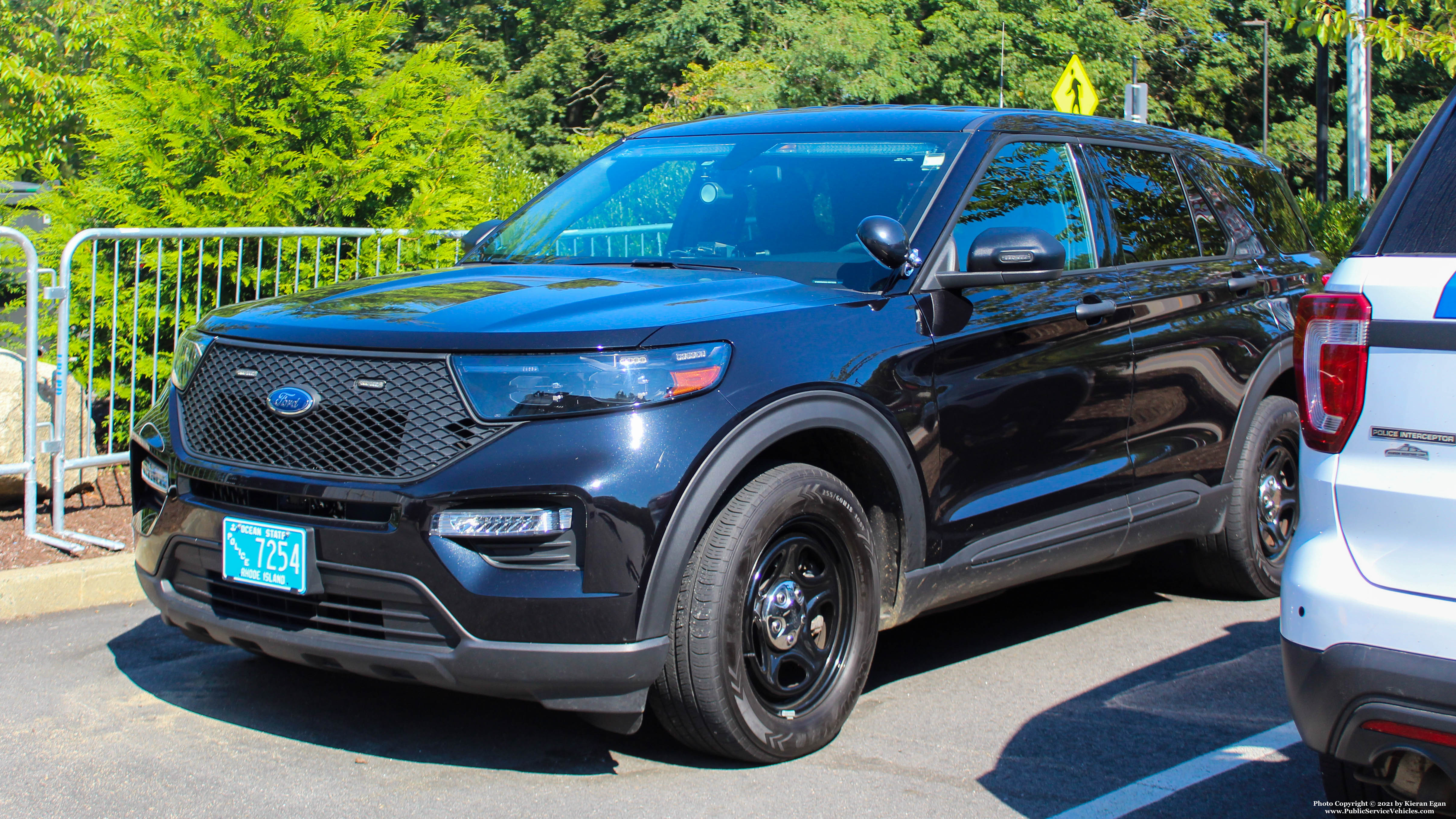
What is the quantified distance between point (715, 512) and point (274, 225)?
15.1 feet

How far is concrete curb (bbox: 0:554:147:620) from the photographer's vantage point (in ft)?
17.2

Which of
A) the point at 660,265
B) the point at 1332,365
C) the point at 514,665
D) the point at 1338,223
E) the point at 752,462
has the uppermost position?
the point at 1338,223

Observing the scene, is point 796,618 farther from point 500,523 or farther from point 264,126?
point 264,126

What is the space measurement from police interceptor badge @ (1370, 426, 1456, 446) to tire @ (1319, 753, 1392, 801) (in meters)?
0.76

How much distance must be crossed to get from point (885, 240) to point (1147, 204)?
165 cm

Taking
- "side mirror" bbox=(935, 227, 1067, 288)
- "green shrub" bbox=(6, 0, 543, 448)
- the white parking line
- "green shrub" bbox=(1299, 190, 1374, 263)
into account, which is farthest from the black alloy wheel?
"green shrub" bbox=(1299, 190, 1374, 263)

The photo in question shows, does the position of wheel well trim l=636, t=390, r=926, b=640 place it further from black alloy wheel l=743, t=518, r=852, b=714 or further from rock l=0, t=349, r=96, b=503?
rock l=0, t=349, r=96, b=503

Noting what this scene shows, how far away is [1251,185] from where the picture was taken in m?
5.92

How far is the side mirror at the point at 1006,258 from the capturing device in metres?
4.09

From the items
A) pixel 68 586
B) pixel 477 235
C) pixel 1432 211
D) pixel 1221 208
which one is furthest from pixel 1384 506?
pixel 68 586

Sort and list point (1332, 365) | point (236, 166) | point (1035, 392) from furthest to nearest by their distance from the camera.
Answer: point (236, 166) < point (1035, 392) < point (1332, 365)

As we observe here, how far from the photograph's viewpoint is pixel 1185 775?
374 cm

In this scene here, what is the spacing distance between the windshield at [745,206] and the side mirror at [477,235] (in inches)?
3.0

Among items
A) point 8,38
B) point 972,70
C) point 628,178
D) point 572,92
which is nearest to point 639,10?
point 572,92
